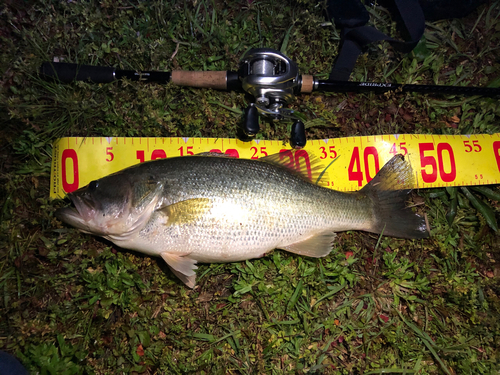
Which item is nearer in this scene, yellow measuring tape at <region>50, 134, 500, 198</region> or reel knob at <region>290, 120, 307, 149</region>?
reel knob at <region>290, 120, 307, 149</region>

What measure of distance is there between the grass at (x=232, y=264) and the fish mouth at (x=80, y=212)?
1.66 feet

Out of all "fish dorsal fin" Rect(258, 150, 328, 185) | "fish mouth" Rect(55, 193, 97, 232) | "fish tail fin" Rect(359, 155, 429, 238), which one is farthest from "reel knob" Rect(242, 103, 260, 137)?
"fish mouth" Rect(55, 193, 97, 232)

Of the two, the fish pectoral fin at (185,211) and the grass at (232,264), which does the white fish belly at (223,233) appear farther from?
the grass at (232,264)

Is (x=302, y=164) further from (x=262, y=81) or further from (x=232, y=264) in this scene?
(x=232, y=264)

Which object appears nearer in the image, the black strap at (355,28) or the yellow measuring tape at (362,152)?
the yellow measuring tape at (362,152)

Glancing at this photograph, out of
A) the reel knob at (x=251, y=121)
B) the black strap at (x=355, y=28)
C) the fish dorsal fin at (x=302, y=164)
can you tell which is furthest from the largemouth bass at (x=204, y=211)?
the black strap at (x=355, y=28)

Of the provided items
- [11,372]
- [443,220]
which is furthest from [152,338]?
[443,220]

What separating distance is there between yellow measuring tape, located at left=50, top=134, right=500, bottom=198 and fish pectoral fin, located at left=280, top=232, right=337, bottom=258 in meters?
0.60

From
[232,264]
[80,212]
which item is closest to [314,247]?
[232,264]

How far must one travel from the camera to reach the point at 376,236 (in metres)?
2.92

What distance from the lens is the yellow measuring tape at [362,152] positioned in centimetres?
279

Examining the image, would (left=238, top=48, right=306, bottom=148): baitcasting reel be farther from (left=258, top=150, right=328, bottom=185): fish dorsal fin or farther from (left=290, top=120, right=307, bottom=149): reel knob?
(left=258, top=150, right=328, bottom=185): fish dorsal fin

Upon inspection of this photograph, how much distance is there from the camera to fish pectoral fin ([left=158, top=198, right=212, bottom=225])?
2.24 m

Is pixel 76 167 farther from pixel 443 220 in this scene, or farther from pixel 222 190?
pixel 443 220
